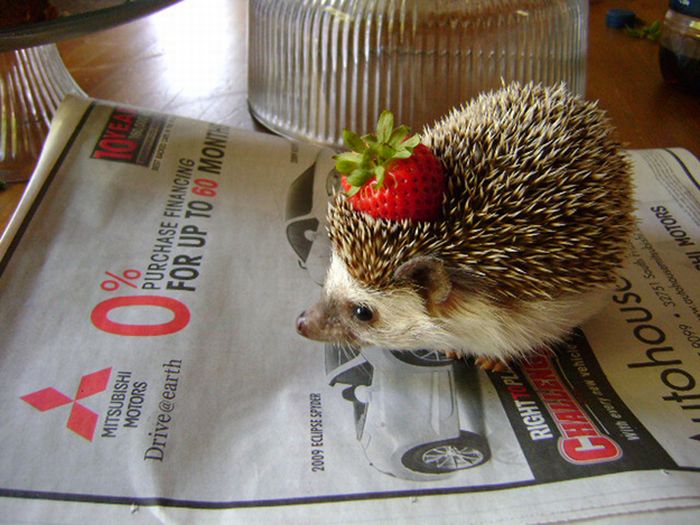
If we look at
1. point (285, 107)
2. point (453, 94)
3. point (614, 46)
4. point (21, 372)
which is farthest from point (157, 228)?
point (614, 46)

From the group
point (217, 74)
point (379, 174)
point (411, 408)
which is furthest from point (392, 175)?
point (217, 74)

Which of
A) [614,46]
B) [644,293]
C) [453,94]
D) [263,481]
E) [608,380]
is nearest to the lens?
[263,481]

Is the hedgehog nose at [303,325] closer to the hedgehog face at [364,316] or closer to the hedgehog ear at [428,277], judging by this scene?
the hedgehog face at [364,316]

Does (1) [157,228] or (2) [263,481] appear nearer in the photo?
(2) [263,481]

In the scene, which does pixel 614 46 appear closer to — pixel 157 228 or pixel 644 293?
pixel 644 293

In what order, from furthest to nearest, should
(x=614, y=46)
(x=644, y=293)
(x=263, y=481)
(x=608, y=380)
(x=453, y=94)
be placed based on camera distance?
(x=614, y=46), (x=453, y=94), (x=644, y=293), (x=608, y=380), (x=263, y=481)

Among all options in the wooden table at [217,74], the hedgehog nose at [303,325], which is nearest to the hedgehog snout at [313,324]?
the hedgehog nose at [303,325]

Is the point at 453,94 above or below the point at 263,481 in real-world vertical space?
above

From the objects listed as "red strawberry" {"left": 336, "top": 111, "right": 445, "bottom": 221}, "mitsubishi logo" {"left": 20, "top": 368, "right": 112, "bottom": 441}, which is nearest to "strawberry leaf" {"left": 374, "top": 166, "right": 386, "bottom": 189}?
"red strawberry" {"left": 336, "top": 111, "right": 445, "bottom": 221}
